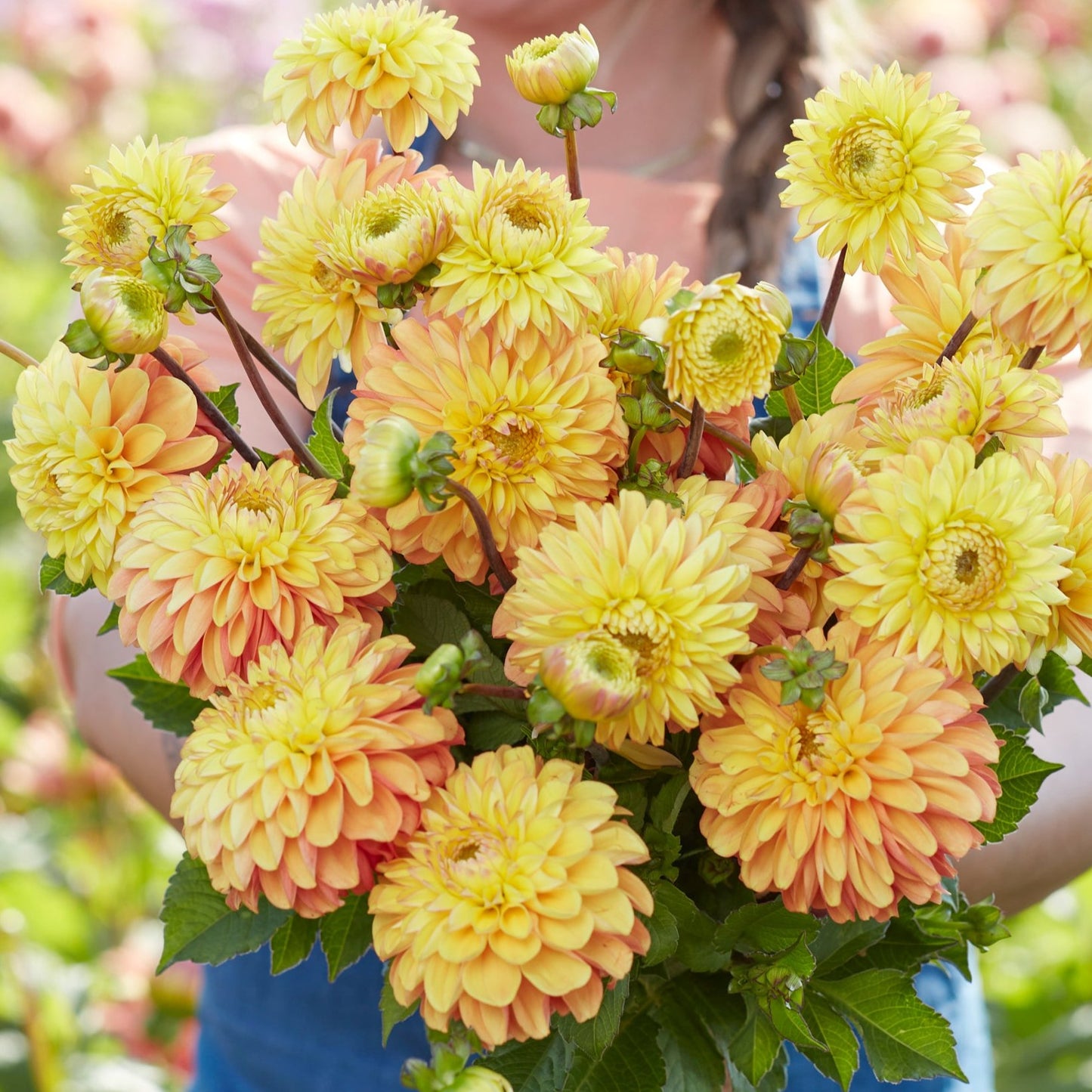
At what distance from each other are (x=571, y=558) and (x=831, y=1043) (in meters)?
0.16

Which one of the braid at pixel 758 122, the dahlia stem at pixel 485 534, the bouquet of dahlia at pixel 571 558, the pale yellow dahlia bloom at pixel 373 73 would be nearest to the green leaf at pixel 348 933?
the bouquet of dahlia at pixel 571 558

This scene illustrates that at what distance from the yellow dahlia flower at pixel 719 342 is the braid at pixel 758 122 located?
1.37ft

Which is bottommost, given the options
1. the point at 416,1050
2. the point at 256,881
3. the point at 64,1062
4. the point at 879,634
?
the point at 64,1062

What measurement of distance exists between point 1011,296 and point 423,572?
0.16 m

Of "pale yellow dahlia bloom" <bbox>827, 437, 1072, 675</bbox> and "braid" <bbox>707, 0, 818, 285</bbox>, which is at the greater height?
"braid" <bbox>707, 0, 818, 285</bbox>

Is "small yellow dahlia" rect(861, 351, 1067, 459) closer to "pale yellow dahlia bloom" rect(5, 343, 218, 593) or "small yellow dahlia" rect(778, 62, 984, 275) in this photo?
"small yellow dahlia" rect(778, 62, 984, 275)

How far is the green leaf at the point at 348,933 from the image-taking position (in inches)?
13.3

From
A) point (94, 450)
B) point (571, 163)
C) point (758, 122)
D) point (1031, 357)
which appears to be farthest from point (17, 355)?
point (758, 122)

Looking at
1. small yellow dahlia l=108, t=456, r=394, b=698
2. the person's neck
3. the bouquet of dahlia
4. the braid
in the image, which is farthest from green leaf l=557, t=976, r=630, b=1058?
the person's neck

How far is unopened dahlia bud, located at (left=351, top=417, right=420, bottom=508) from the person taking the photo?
0.27 m

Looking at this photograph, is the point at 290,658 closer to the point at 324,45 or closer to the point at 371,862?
the point at 371,862

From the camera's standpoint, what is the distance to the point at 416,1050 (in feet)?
2.06

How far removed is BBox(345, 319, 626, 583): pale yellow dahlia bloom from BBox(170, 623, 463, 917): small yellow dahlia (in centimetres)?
4

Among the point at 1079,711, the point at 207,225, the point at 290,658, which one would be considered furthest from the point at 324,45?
the point at 1079,711
